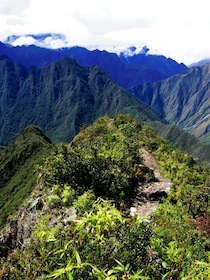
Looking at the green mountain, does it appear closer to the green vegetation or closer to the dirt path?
the green vegetation

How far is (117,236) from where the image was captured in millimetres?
7297

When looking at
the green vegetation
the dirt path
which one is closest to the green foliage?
the green vegetation

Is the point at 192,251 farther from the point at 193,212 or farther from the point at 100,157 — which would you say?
the point at 100,157

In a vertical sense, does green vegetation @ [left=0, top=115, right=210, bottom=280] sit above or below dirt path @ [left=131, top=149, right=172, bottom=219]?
above

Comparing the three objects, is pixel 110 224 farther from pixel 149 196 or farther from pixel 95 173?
pixel 149 196

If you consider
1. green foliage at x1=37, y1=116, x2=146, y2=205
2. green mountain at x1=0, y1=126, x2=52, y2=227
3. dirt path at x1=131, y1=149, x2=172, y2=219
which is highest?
green foliage at x1=37, y1=116, x2=146, y2=205

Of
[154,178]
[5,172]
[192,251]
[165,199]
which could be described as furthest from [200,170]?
[5,172]

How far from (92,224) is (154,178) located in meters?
12.5

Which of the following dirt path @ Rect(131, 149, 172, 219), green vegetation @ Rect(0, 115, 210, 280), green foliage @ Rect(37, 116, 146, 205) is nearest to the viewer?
green vegetation @ Rect(0, 115, 210, 280)

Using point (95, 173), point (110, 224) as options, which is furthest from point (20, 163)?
point (110, 224)

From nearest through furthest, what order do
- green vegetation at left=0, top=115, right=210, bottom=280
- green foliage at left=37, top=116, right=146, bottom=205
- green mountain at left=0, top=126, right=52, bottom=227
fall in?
green vegetation at left=0, top=115, right=210, bottom=280, green foliage at left=37, top=116, right=146, bottom=205, green mountain at left=0, top=126, right=52, bottom=227

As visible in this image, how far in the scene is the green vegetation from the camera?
6.12 m

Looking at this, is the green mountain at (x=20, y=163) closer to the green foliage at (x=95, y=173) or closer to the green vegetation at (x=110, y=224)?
the green vegetation at (x=110, y=224)

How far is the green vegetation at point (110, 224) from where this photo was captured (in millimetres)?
6125
